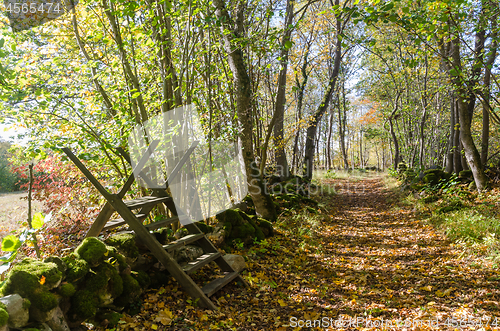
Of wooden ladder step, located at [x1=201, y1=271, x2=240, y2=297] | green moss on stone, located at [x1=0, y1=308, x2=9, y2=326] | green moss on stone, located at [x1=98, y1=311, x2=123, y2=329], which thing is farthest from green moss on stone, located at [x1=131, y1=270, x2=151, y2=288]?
green moss on stone, located at [x1=0, y1=308, x2=9, y2=326]

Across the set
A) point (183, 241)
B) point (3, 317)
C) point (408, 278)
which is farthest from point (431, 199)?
point (3, 317)

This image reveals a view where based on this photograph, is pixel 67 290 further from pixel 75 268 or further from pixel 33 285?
pixel 33 285

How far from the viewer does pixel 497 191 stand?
8.12 metres

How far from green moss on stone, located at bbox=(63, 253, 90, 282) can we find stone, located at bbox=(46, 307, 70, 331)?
0.32 metres

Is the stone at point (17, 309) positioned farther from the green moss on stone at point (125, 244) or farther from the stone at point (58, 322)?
the green moss on stone at point (125, 244)

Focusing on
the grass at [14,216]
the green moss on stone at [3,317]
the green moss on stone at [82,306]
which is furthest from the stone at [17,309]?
the grass at [14,216]

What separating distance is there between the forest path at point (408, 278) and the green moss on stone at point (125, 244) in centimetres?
291

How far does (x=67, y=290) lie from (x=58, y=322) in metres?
0.28

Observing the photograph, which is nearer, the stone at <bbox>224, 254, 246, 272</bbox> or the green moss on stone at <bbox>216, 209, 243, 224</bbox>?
the stone at <bbox>224, 254, 246, 272</bbox>

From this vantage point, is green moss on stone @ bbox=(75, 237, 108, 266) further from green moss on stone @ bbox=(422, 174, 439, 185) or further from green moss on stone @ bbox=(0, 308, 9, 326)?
green moss on stone @ bbox=(422, 174, 439, 185)

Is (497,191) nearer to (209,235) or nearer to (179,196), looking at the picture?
(209,235)

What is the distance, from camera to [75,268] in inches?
117

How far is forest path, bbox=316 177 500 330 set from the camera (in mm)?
3650

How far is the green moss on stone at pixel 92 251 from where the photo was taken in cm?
313
